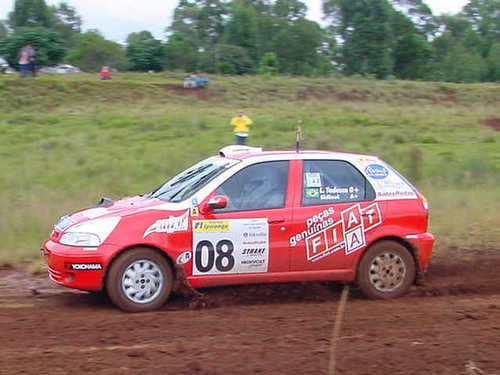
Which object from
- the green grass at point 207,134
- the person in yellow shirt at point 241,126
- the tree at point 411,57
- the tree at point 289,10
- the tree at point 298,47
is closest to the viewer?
the green grass at point 207,134

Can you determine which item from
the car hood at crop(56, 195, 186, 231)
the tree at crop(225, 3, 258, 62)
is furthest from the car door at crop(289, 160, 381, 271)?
the tree at crop(225, 3, 258, 62)

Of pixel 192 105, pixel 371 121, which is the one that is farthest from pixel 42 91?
pixel 371 121

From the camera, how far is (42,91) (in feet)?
117

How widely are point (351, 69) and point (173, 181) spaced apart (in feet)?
227

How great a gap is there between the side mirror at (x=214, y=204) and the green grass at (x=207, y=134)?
3.52 m

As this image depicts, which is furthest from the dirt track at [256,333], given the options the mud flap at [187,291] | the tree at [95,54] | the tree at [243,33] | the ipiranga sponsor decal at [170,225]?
the tree at [243,33]

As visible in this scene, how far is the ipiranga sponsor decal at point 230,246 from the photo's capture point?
768cm

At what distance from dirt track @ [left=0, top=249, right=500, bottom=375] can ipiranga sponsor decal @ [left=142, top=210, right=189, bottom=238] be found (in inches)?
32.3

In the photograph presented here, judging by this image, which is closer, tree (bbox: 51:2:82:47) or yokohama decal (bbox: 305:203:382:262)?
yokohama decal (bbox: 305:203:382:262)

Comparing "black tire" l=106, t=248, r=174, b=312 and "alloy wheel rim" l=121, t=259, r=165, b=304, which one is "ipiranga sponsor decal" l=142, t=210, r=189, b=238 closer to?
"black tire" l=106, t=248, r=174, b=312

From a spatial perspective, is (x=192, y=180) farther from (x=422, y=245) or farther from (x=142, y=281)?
(x=422, y=245)

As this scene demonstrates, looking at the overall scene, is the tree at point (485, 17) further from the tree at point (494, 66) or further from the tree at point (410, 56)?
the tree at point (410, 56)

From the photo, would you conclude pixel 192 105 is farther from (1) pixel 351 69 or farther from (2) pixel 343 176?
(1) pixel 351 69

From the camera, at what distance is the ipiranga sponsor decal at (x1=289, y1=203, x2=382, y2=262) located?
800cm
